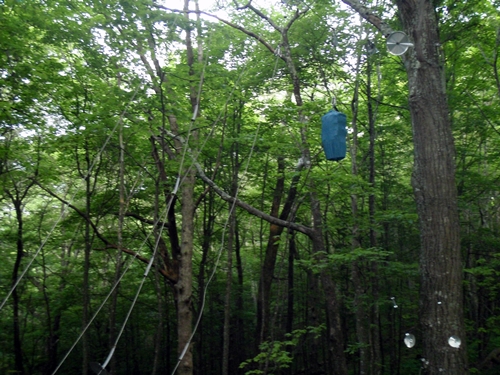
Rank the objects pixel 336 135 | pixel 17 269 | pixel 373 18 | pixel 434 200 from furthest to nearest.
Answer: pixel 17 269 → pixel 336 135 → pixel 373 18 → pixel 434 200

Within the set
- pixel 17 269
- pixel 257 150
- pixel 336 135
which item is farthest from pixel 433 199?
pixel 17 269

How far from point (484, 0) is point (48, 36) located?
6379 millimetres

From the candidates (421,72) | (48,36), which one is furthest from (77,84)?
(421,72)

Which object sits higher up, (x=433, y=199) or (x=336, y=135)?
(x=336, y=135)

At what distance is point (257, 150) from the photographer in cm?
911

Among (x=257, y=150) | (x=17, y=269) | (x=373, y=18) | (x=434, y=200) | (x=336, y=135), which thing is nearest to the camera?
(x=434, y=200)

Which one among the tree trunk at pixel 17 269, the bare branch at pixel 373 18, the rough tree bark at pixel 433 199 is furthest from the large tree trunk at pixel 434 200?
the tree trunk at pixel 17 269

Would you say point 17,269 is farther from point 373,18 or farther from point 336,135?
point 373,18

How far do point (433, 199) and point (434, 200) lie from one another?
0.03 ft

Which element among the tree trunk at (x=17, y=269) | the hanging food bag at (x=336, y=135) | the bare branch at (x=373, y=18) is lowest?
the tree trunk at (x=17, y=269)

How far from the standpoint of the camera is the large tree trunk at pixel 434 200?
3057mm

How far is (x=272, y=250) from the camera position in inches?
361

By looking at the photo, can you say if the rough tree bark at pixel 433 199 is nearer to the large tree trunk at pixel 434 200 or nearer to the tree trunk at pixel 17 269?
the large tree trunk at pixel 434 200

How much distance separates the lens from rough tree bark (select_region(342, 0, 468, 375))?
3.06 m
